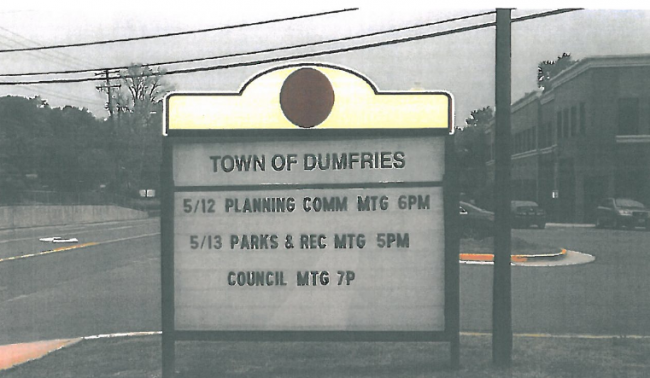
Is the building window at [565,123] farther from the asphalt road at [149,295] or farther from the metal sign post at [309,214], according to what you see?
the metal sign post at [309,214]

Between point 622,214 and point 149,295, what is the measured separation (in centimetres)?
2678

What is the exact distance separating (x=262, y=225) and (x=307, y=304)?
0.88 m

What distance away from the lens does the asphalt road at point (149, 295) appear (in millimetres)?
9570

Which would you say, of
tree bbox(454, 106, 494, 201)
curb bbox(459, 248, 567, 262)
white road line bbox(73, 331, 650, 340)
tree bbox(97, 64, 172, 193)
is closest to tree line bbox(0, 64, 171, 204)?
tree bbox(97, 64, 172, 193)

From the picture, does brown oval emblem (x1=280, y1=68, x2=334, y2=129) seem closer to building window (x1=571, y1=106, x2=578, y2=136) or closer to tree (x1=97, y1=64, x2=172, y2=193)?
tree (x1=97, y1=64, x2=172, y2=193)

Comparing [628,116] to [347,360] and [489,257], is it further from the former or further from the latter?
[347,360]

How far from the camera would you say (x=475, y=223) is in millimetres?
23031

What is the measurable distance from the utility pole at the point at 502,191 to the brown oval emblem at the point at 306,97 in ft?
5.56

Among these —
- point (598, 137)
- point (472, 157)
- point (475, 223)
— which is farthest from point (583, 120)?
point (475, 223)

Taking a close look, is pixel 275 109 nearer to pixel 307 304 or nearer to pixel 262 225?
pixel 262 225

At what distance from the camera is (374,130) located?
20.5 feet

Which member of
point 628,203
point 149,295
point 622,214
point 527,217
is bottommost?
point 149,295

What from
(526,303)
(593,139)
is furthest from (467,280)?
(593,139)

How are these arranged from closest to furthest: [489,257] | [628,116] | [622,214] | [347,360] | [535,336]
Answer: [347,360] < [535,336] < [489,257] < [622,214] < [628,116]
